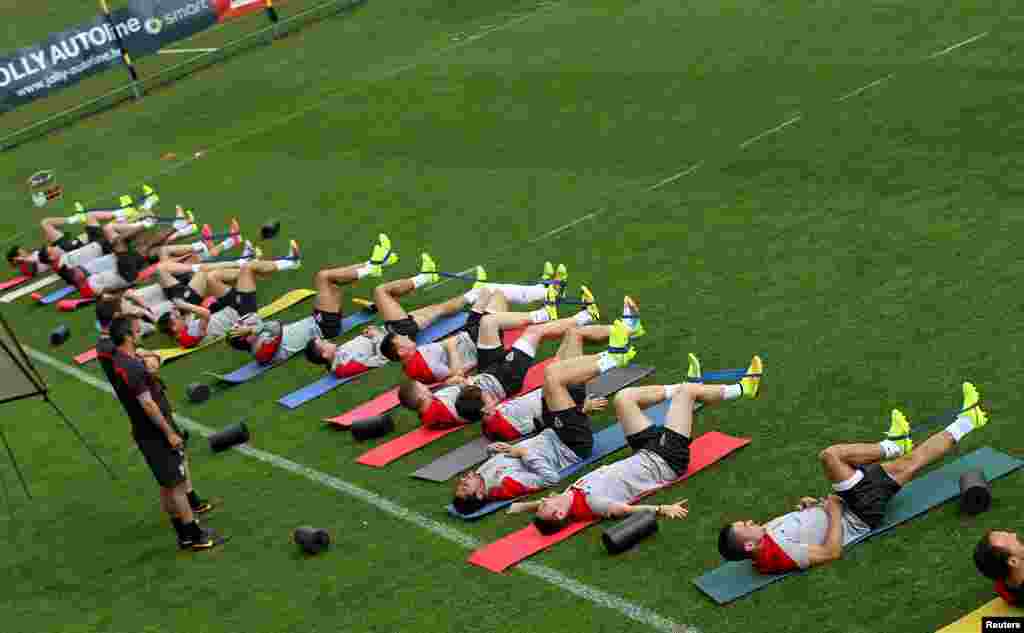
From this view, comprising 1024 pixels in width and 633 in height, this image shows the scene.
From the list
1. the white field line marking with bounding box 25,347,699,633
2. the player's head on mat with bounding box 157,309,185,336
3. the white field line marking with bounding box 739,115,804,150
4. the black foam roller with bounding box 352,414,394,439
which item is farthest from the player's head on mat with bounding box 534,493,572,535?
the white field line marking with bounding box 739,115,804,150

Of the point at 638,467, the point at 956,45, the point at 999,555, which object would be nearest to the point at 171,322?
the point at 638,467

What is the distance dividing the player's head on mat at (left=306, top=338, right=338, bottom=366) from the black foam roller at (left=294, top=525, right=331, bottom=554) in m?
3.45

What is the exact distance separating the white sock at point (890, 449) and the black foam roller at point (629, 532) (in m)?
1.73

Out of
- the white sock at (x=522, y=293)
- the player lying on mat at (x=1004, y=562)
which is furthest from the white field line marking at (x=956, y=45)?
the player lying on mat at (x=1004, y=562)

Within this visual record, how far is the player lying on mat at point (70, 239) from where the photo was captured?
18734mm

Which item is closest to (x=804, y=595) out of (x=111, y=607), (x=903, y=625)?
(x=903, y=625)

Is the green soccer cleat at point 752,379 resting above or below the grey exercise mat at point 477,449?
above

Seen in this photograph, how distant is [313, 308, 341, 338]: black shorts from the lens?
1462cm

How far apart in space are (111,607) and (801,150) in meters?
9.99

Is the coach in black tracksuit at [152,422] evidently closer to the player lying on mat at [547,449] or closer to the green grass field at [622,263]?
the green grass field at [622,263]

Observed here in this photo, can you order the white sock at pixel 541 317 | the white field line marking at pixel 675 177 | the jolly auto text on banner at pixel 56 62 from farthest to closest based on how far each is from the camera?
1. the jolly auto text on banner at pixel 56 62
2. the white field line marking at pixel 675 177
3. the white sock at pixel 541 317

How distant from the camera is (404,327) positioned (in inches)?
542

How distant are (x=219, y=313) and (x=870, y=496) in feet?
31.1

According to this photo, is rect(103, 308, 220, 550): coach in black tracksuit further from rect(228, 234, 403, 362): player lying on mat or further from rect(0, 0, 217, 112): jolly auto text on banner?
rect(0, 0, 217, 112): jolly auto text on banner
